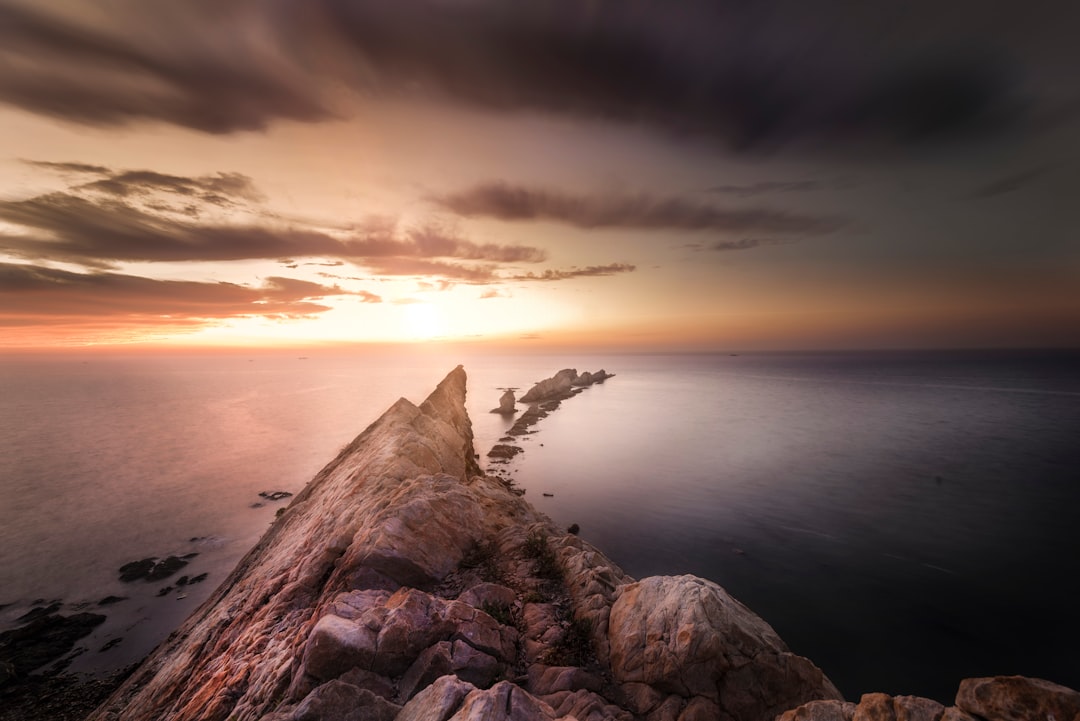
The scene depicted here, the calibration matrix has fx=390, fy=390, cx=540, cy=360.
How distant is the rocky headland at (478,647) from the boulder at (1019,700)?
0.08 ft

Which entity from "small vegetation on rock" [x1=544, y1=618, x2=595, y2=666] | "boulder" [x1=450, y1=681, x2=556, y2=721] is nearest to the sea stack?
"small vegetation on rock" [x1=544, y1=618, x2=595, y2=666]

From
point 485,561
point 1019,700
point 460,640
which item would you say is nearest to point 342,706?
point 460,640

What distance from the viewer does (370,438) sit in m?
30.3

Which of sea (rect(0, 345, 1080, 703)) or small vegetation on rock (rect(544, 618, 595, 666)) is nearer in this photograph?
small vegetation on rock (rect(544, 618, 595, 666))

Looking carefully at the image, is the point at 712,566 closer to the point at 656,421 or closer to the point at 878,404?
the point at 656,421

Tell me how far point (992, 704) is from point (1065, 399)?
194m

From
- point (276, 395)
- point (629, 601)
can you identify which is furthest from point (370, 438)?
point (276, 395)


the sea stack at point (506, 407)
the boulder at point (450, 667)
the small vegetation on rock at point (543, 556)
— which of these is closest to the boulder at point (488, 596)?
the small vegetation on rock at point (543, 556)

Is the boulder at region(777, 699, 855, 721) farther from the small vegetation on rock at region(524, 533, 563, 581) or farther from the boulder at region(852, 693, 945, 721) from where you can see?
the small vegetation on rock at region(524, 533, 563, 581)

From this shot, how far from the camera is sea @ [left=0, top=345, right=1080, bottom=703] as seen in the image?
28.0m

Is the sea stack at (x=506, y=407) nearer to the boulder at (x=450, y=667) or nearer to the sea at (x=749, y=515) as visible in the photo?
the sea at (x=749, y=515)

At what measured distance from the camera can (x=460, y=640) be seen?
10570 millimetres

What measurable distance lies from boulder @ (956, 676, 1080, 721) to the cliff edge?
2342 mm

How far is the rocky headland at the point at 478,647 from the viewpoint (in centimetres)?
800
